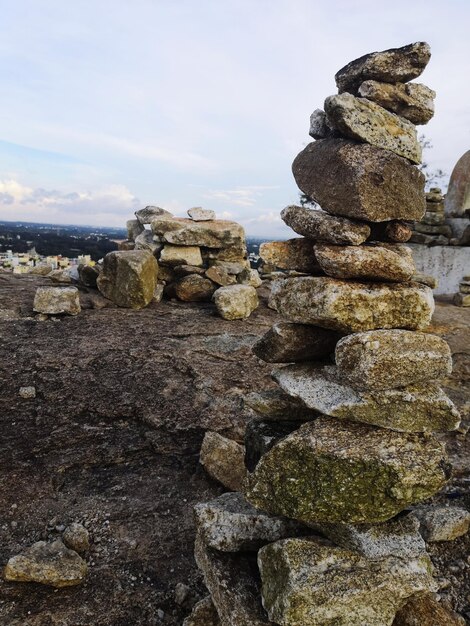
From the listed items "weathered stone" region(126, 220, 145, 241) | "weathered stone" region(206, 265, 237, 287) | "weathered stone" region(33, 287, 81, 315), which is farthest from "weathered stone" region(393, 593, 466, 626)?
"weathered stone" region(126, 220, 145, 241)

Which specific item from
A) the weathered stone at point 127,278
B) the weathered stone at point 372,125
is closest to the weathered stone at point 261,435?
the weathered stone at point 372,125

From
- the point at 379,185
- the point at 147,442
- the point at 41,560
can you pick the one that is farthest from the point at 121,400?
the point at 379,185

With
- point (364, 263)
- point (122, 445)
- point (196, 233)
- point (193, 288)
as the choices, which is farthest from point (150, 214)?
point (364, 263)

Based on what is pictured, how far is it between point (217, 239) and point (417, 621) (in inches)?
419

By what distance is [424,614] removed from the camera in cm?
374

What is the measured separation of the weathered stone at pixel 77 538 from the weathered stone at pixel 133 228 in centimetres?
1127

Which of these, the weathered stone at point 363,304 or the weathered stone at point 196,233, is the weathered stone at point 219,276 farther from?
the weathered stone at point 363,304

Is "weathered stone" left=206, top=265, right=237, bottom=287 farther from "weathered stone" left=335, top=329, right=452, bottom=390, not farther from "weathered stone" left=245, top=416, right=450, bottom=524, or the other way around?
"weathered stone" left=245, top=416, right=450, bottom=524

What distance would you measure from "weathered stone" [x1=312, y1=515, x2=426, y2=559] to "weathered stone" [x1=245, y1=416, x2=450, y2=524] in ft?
0.56

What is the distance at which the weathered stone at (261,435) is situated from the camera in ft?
14.0

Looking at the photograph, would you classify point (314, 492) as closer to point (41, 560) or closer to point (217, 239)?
point (41, 560)

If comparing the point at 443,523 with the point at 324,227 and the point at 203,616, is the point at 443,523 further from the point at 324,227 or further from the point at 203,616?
the point at 324,227

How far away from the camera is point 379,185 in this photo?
3.92m

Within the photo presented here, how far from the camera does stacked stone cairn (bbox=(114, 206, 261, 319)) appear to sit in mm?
12031
